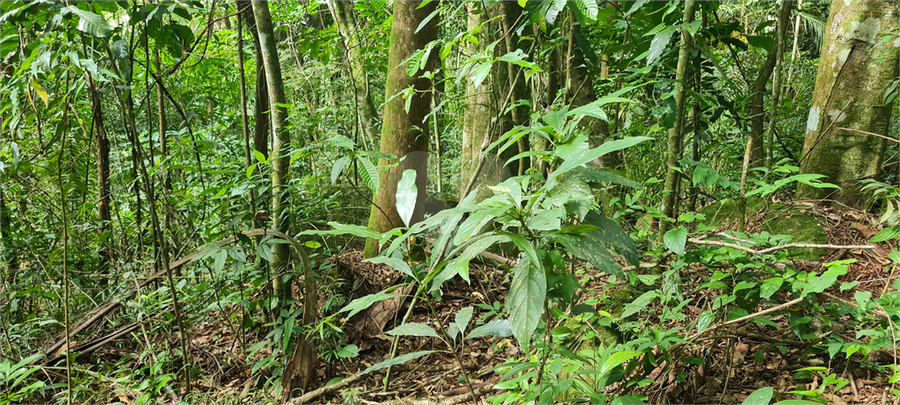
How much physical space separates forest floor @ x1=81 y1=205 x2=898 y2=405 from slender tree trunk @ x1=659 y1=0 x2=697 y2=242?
37cm

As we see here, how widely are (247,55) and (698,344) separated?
5.28 metres

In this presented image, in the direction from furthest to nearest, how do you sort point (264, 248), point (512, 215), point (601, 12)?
1. point (601, 12)
2. point (264, 248)
3. point (512, 215)

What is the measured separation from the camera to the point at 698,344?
2.15 metres

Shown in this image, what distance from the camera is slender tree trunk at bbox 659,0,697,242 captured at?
2.22m

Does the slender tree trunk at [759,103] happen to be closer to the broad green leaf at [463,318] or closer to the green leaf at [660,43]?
the green leaf at [660,43]

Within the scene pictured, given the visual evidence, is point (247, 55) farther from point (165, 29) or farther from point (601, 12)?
point (601, 12)

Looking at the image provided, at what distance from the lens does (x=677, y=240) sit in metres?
1.89

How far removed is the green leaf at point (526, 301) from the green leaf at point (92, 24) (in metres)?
1.92

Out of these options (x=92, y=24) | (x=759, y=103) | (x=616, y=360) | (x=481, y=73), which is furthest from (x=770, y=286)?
(x=92, y=24)

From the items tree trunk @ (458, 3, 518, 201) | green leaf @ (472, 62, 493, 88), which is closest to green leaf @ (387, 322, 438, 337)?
green leaf @ (472, 62, 493, 88)

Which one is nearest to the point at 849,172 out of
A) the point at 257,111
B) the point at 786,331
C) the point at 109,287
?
the point at 786,331

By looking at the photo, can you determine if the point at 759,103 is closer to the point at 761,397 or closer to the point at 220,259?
the point at 761,397

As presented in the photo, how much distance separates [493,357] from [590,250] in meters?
1.76

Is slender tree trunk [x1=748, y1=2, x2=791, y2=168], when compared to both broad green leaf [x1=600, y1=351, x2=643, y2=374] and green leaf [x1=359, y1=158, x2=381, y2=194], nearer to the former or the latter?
broad green leaf [x1=600, y1=351, x2=643, y2=374]
